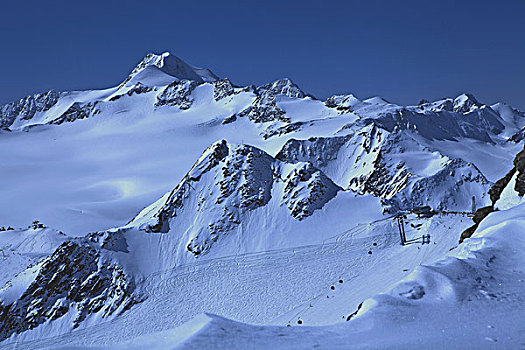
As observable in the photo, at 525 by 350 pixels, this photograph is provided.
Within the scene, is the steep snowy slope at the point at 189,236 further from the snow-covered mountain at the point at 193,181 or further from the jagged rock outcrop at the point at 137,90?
the jagged rock outcrop at the point at 137,90

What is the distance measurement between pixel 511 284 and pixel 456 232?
19.0m

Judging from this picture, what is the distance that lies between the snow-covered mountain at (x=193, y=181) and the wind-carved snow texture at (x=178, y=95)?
1.90ft

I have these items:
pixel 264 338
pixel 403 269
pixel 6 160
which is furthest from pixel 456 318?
pixel 6 160

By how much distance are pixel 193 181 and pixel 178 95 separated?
12934 centimetres

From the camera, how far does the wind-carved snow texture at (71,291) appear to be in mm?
36406

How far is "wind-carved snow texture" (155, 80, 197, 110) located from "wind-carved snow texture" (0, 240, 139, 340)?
423ft

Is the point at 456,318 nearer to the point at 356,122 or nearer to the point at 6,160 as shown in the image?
the point at 356,122

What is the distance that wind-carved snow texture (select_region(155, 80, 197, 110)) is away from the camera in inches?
6570

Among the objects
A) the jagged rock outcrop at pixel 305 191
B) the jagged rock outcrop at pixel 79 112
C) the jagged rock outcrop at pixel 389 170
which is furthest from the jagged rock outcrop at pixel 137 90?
the jagged rock outcrop at pixel 305 191

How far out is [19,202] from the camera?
98438 millimetres

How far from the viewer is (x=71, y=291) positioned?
37.9 metres

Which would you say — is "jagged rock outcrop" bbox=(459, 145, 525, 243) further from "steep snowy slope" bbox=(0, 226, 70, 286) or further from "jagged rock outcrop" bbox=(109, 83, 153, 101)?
"jagged rock outcrop" bbox=(109, 83, 153, 101)

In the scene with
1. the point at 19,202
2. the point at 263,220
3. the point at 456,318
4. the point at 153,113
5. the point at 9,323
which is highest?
the point at 153,113

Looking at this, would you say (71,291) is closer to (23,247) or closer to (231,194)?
(231,194)
